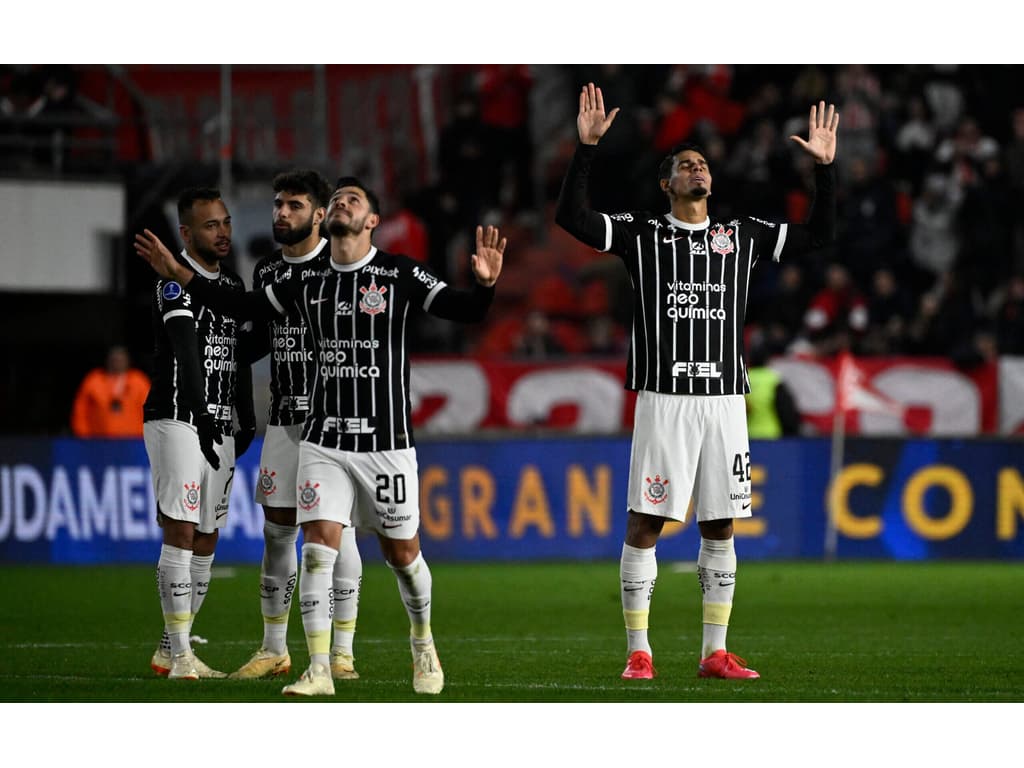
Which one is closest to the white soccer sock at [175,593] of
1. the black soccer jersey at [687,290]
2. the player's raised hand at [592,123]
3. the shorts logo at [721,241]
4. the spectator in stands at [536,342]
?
the black soccer jersey at [687,290]

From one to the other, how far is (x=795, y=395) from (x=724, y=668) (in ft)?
36.3

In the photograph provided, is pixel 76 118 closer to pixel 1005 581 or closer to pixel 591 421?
pixel 591 421

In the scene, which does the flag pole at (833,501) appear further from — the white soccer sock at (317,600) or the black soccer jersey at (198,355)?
the white soccer sock at (317,600)

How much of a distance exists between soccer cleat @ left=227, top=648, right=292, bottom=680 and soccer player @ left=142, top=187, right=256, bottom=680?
133 millimetres

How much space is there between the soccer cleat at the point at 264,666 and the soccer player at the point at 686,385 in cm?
177

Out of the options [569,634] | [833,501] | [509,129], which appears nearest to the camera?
[569,634]

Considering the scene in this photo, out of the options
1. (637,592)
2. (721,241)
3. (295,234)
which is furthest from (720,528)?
(295,234)

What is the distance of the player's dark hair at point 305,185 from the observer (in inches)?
351

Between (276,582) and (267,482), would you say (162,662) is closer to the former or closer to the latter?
(276,582)

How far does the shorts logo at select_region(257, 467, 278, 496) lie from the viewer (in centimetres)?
912

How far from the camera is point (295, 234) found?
29.3 ft

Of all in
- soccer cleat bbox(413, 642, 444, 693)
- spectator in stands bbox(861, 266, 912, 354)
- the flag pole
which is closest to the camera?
soccer cleat bbox(413, 642, 444, 693)

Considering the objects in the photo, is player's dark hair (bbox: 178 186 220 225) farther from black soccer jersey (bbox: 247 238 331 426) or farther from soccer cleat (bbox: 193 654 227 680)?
soccer cleat (bbox: 193 654 227 680)

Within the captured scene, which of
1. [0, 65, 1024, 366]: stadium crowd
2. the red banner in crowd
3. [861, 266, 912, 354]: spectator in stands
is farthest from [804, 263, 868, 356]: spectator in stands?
the red banner in crowd
